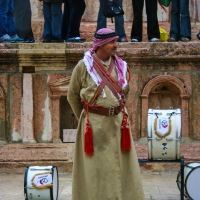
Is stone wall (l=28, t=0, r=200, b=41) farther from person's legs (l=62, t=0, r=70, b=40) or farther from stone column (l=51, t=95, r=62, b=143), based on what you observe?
stone column (l=51, t=95, r=62, b=143)

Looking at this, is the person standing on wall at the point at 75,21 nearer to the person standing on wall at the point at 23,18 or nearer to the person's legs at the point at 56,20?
the person's legs at the point at 56,20

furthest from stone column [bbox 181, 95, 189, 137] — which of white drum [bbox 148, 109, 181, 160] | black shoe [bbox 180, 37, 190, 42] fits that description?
white drum [bbox 148, 109, 181, 160]

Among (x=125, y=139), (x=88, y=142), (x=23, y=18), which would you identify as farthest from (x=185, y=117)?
(x=88, y=142)

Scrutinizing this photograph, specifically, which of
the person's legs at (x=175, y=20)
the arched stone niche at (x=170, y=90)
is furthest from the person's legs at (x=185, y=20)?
the arched stone niche at (x=170, y=90)

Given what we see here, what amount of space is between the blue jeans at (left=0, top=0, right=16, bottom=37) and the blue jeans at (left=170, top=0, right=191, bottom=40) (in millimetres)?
2291

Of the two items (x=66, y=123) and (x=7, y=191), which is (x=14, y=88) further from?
(x=7, y=191)

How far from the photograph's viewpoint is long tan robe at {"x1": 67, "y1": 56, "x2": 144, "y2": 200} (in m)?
6.02

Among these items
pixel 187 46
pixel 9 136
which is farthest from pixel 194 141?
pixel 9 136

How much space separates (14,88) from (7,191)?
5.71 feet

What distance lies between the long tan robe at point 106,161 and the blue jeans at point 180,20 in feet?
11.5

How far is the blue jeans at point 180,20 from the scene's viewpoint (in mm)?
9387

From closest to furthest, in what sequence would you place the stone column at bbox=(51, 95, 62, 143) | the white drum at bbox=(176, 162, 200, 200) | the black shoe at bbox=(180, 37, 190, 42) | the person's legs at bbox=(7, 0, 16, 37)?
the white drum at bbox=(176, 162, 200, 200), the stone column at bbox=(51, 95, 62, 143), the black shoe at bbox=(180, 37, 190, 42), the person's legs at bbox=(7, 0, 16, 37)

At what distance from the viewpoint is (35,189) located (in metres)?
6.78

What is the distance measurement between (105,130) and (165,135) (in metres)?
1.17
